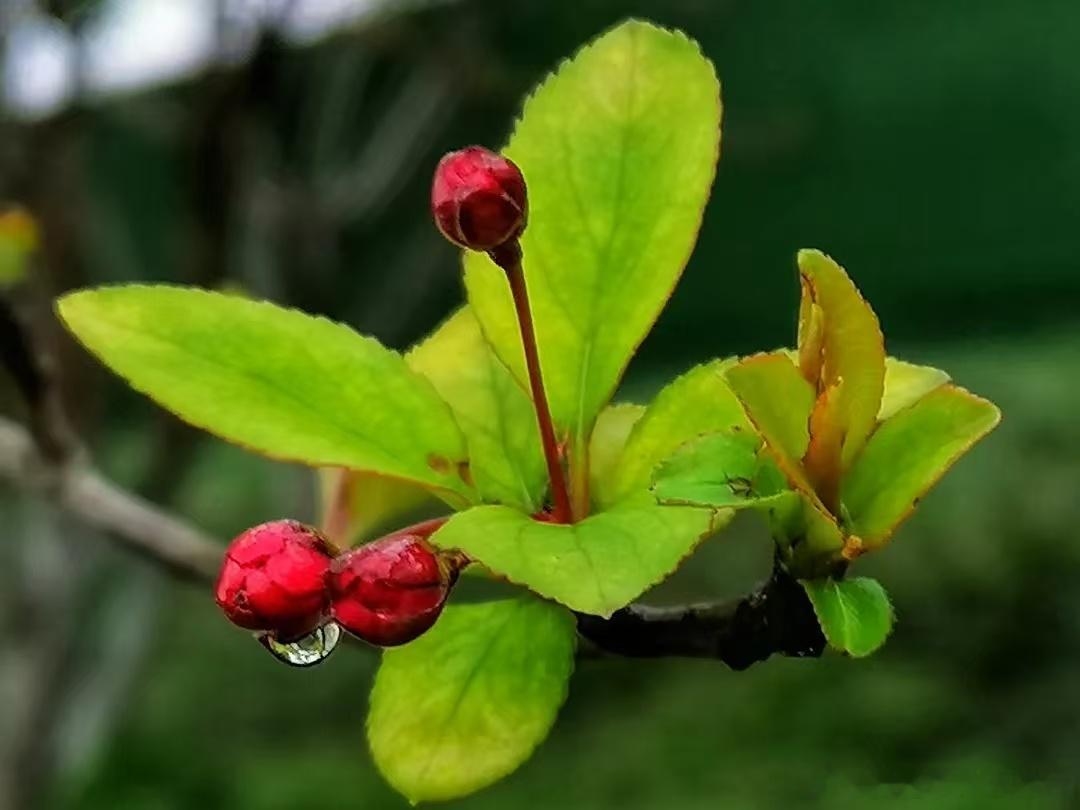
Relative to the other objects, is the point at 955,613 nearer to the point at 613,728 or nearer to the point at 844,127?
the point at 613,728

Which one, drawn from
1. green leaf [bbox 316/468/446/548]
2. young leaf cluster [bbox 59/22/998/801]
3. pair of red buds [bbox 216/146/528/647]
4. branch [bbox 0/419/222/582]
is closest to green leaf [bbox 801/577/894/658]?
young leaf cluster [bbox 59/22/998/801]

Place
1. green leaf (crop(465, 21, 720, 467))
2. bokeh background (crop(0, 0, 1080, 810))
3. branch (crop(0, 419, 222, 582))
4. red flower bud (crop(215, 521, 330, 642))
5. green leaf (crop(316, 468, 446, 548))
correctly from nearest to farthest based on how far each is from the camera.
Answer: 1. red flower bud (crop(215, 521, 330, 642))
2. green leaf (crop(465, 21, 720, 467))
3. green leaf (crop(316, 468, 446, 548))
4. branch (crop(0, 419, 222, 582))
5. bokeh background (crop(0, 0, 1080, 810))

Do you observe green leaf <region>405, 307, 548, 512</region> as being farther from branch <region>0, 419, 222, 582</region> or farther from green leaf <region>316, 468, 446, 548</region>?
branch <region>0, 419, 222, 582</region>

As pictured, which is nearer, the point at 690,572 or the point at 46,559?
the point at 46,559

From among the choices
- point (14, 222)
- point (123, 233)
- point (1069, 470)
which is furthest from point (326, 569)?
point (123, 233)

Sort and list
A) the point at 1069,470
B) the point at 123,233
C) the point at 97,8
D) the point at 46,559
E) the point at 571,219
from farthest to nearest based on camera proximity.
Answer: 1. the point at 123,233
2. the point at 1069,470
3. the point at 46,559
4. the point at 97,8
5. the point at 571,219

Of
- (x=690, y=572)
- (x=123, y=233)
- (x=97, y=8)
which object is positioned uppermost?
(x=97, y=8)

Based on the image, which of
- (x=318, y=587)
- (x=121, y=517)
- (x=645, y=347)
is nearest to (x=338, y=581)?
(x=318, y=587)
